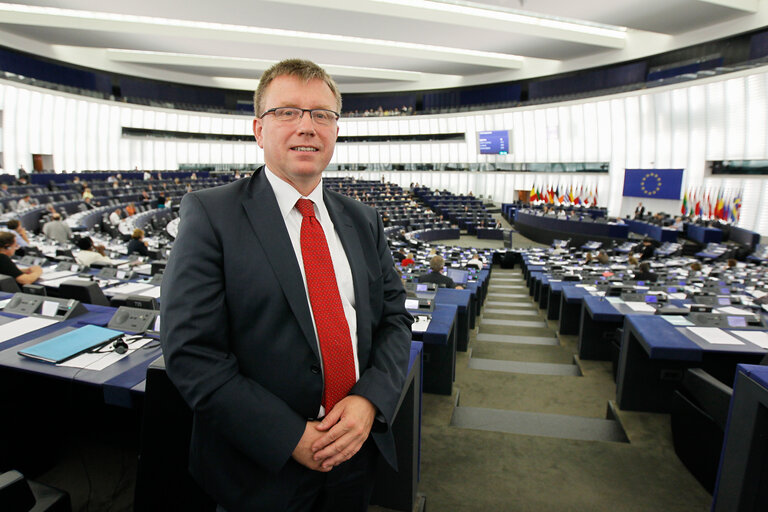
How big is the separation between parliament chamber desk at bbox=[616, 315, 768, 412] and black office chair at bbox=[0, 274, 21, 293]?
5.10 metres

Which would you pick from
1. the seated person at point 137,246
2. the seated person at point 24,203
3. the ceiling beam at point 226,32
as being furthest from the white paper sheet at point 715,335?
the ceiling beam at point 226,32

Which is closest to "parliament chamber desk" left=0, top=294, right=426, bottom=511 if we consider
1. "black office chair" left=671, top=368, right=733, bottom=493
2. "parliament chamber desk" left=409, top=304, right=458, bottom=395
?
"parliament chamber desk" left=409, top=304, right=458, bottom=395

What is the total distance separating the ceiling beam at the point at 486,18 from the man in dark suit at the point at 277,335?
1731 centimetres

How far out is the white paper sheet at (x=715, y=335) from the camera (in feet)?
8.18

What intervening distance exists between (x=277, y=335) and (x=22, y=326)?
223 centimetres

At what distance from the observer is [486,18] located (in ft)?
57.9

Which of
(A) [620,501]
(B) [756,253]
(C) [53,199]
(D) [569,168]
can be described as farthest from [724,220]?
(C) [53,199]

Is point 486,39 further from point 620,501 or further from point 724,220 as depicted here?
Answer: point 620,501

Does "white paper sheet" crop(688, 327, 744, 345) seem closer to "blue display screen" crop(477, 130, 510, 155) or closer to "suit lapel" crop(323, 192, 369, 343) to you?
"suit lapel" crop(323, 192, 369, 343)

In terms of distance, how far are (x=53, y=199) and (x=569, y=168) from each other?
83.1 ft

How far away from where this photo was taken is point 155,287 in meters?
3.94

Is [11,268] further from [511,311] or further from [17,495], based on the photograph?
[511,311]

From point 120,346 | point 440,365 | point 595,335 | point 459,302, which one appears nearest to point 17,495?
point 120,346

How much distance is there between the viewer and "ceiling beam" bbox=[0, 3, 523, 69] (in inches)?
666
